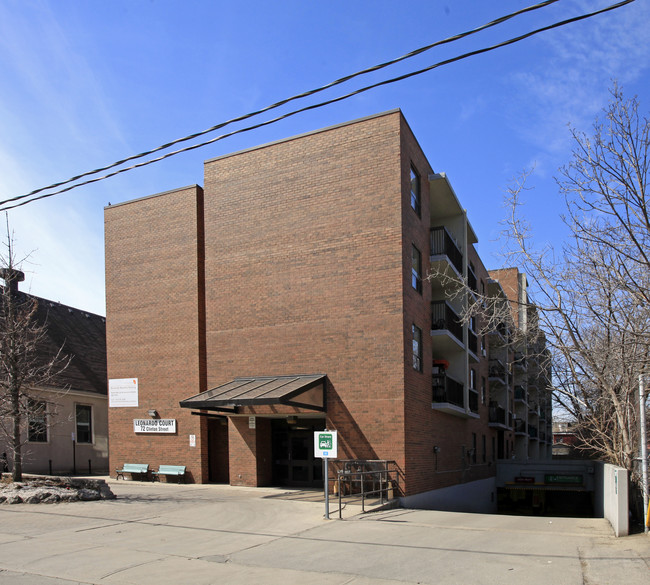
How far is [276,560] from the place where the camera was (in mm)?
9711

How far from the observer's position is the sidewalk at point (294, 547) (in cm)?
865

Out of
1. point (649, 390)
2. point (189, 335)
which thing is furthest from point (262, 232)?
point (649, 390)

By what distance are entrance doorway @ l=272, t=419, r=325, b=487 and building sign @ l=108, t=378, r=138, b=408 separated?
236 inches

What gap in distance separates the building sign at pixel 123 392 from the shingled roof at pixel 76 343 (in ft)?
18.5

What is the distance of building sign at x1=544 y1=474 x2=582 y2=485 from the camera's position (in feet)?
117

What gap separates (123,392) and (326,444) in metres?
12.7

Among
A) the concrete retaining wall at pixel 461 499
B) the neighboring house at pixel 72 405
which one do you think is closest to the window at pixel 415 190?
the concrete retaining wall at pixel 461 499

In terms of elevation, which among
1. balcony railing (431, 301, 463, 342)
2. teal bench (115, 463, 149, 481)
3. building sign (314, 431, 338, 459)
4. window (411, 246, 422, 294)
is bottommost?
teal bench (115, 463, 149, 481)

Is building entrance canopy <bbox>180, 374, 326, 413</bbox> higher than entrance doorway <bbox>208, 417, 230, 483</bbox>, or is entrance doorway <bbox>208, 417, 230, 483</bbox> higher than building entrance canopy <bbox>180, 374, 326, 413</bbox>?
building entrance canopy <bbox>180, 374, 326, 413</bbox>

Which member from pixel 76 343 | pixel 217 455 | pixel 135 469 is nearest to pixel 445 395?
pixel 217 455

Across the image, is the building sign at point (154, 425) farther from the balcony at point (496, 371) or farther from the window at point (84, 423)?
the balcony at point (496, 371)

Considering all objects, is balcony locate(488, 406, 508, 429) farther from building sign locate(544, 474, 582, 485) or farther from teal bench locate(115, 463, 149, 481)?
teal bench locate(115, 463, 149, 481)

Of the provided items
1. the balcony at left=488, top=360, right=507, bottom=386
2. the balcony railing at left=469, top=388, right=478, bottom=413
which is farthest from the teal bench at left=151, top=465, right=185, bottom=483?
the balcony at left=488, top=360, right=507, bottom=386

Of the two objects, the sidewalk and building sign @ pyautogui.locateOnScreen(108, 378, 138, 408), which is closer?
the sidewalk
